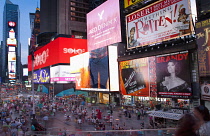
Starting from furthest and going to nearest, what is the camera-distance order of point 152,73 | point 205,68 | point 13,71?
point 13,71 → point 152,73 → point 205,68

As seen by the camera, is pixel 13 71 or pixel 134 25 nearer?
pixel 134 25

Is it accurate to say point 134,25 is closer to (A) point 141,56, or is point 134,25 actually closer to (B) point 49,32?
(A) point 141,56

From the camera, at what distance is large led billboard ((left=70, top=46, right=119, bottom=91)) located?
4591cm

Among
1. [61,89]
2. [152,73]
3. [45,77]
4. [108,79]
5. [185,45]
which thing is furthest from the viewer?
[45,77]

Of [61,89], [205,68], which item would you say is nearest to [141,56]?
[205,68]

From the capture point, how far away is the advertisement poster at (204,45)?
23881mm

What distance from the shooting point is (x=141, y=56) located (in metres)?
37.9

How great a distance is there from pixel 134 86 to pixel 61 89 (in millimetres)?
47166

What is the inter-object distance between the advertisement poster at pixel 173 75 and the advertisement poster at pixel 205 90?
3004mm

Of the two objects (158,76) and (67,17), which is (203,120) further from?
(67,17)

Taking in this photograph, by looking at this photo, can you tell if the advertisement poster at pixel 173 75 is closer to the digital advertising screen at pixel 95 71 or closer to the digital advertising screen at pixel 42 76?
the digital advertising screen at pixel 95 71

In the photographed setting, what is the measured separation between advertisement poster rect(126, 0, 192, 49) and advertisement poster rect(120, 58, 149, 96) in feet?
12.3

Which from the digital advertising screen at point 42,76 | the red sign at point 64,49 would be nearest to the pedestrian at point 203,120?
the red sign at point 64,49

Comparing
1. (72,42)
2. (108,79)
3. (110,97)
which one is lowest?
(110,97)
